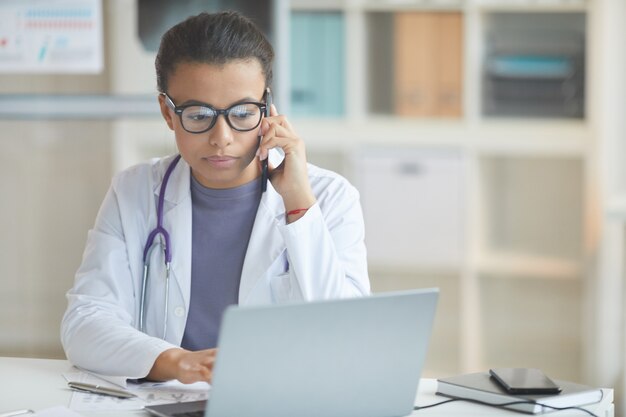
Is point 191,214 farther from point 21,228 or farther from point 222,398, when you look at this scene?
point 21,228

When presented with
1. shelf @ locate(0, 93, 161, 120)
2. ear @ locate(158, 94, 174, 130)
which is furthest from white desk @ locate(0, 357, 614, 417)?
shelf @ locate(0, 93, 161, 120)

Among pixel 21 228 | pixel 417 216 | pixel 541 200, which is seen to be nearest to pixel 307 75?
pixel 417 216

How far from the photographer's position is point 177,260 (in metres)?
1.99

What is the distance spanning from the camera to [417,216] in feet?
12.4

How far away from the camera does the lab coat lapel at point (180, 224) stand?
198 centimetres

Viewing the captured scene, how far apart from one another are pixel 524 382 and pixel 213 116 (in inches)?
27.3

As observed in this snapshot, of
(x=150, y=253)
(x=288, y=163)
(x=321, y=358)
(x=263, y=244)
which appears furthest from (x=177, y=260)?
(x=321, y=358)

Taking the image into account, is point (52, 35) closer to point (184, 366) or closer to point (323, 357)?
point (184, 366)

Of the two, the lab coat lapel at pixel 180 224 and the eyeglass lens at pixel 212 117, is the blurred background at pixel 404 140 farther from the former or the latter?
the eyeglass lens at pixel 212 117

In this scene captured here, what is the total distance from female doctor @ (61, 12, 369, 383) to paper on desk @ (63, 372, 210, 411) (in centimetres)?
11

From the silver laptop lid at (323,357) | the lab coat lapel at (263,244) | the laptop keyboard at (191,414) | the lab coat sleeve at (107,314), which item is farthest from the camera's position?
the lab coat lapel at (263,244)

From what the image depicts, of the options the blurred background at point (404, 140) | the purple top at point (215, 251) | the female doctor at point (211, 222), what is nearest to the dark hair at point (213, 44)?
the female doctor at point (211, 222)

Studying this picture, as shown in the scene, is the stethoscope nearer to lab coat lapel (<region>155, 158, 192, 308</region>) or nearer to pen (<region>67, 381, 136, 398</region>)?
lab coat lapel (<region>155, 158, 192, 308</region>)

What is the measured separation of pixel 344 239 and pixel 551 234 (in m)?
1.91
